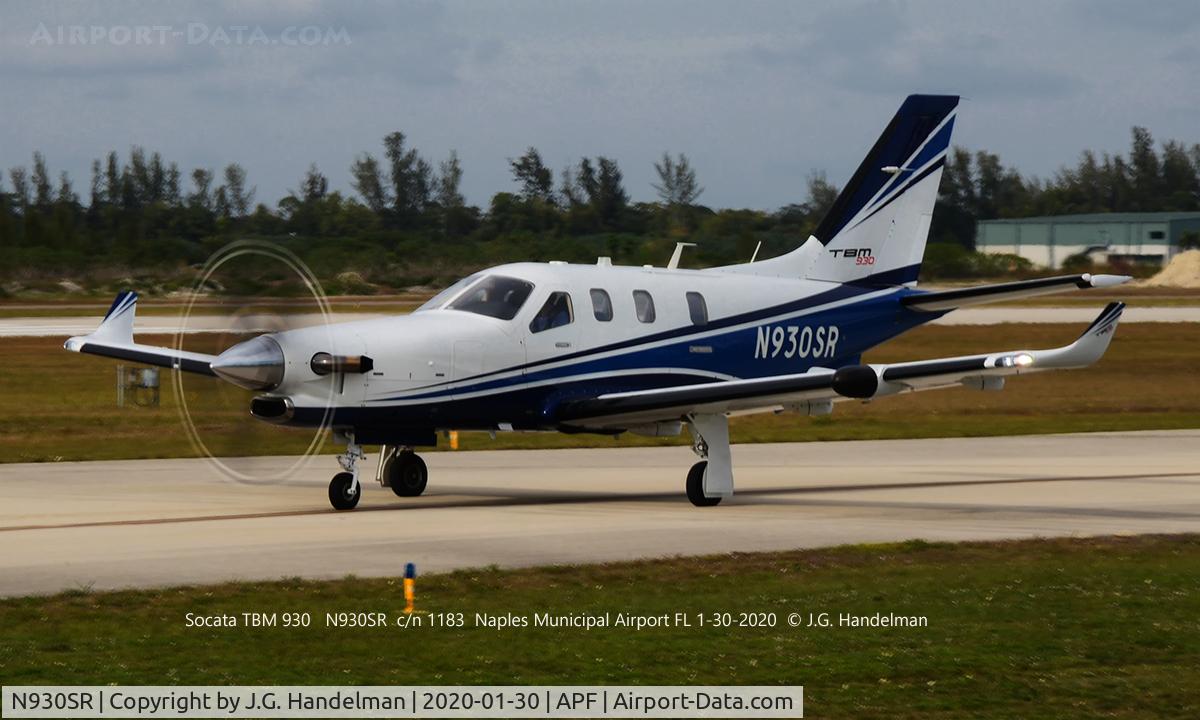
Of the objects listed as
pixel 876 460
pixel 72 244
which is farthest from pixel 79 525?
pixel 72 244

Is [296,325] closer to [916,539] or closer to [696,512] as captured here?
[696,512]

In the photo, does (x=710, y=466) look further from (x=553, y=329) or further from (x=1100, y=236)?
(x=1100, y=236)

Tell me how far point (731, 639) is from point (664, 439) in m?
20.5

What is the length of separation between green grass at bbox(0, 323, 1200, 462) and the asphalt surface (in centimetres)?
111

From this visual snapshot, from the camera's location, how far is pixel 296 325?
20188 mm

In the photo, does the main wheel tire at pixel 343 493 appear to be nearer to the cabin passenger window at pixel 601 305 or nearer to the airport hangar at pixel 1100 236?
the cabin passenger window at pixel 601 305

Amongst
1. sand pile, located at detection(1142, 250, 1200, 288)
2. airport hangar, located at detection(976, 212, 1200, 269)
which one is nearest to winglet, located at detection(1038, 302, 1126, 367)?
airport hangar, located at detection(976, 212, 1200, 269)

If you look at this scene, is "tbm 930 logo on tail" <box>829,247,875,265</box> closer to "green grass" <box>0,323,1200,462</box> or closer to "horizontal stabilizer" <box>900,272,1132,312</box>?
"horizontal stabilizer" <box>900,272,1132,312</box>

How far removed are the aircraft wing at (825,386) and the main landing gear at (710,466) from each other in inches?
14.1

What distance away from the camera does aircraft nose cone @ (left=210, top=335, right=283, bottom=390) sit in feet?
63.6

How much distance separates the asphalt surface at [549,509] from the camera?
17.3 m

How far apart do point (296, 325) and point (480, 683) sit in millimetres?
9277

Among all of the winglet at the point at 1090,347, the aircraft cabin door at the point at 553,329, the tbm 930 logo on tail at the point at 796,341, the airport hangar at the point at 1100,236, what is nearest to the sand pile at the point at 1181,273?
the airport hangar at the point at 1100,236

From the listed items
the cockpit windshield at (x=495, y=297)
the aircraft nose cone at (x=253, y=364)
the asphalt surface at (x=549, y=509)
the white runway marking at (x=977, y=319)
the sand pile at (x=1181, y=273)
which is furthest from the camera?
the sand pile at (x=1181, y=273)
